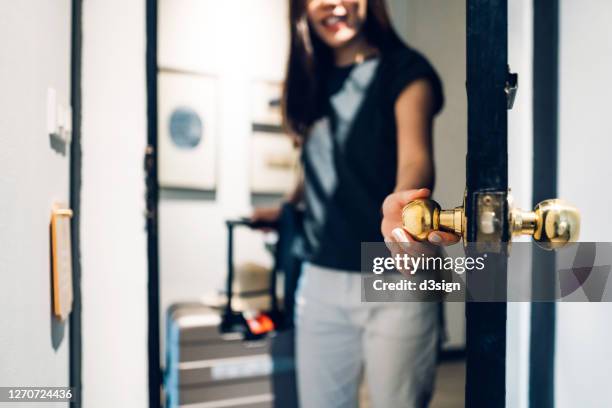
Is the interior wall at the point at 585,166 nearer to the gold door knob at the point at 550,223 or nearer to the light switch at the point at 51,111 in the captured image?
the gold door knob at the point at 550,223

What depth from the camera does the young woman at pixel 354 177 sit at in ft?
2.85

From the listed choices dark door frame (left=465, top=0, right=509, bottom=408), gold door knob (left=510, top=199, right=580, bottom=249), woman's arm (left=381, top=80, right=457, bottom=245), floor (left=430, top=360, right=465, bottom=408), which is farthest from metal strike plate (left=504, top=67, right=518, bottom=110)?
floor (left=430, top=360, right=465, bottom=408)

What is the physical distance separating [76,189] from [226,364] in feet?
3.09

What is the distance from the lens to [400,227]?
54 centimetres

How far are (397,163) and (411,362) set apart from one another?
394mm

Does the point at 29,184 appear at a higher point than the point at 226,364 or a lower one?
higher

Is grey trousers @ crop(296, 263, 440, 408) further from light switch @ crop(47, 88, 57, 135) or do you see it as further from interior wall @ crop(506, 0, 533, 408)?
light switch @ crop(47, 88, 57, 135)

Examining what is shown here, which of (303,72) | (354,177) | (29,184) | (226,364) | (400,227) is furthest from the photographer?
(226,364)

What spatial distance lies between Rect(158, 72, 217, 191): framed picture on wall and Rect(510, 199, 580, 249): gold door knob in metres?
1.80

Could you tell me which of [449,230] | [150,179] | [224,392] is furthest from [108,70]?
[224,392]

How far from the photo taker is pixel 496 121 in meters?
0.45

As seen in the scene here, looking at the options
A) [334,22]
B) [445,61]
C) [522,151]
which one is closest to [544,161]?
[522,151]

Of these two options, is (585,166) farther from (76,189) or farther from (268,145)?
(268,145)

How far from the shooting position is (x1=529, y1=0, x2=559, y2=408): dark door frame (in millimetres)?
1017
